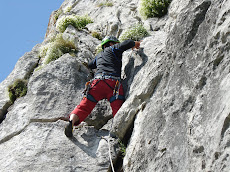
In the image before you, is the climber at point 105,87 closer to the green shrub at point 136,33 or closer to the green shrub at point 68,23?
the green shrub at point 136,33

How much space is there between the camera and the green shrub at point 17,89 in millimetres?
9234

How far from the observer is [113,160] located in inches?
262

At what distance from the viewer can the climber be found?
7.26m

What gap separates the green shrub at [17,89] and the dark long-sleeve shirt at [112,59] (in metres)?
2.52

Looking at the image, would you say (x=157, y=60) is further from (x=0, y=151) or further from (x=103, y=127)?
(x=0, y=151)

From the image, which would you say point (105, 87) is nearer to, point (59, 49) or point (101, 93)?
point (101, 93)

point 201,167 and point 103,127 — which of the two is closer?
point 201,167

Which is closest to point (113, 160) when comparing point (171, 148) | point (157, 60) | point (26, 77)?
point (171, 148)

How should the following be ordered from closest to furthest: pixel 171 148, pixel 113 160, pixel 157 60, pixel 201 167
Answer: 1. pixel 201 167
2. pixel 171 148
3. pixel 113 160
4. pixel 157 60

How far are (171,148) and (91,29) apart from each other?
8718 mm

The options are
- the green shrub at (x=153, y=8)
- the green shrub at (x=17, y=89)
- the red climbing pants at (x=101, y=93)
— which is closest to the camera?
the red climbing pants at (x=101, y=93)

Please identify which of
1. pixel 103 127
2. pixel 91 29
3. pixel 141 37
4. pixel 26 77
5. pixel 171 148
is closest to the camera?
pixel 171 148

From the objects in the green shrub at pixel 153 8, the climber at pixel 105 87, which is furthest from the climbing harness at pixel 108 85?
the green shrub at pixel 153 8

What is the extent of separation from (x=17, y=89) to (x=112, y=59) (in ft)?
10.5
